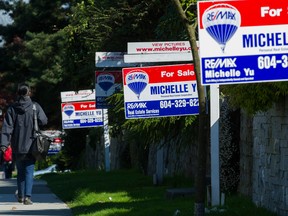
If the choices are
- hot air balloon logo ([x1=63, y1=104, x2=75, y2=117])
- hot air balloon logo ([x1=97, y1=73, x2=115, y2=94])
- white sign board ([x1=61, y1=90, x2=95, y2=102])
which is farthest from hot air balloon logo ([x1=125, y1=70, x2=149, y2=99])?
hot air balloon logo ([x1=63, y1=104, x2=75, y2=117])

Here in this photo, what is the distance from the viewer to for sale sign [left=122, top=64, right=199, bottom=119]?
11.4m

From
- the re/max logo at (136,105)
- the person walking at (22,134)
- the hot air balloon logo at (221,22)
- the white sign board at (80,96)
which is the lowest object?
the person walking at (22,134)

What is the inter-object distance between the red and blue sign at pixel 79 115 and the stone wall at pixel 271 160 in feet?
43.0

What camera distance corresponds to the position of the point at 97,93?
1888 cm

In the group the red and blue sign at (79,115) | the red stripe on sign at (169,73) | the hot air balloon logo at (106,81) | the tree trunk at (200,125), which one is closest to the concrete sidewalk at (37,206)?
the hot air balloon logo at (106,81)

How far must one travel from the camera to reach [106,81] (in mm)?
18125

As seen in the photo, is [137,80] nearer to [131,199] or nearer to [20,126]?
[20,126]

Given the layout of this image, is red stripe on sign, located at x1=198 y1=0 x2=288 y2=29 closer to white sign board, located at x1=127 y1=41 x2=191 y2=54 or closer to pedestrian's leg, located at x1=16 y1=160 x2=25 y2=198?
white sign board, located at x1=127 y1=41 x2=191 y2=54

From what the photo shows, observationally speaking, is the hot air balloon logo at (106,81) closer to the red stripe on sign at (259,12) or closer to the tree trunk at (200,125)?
the tree trunk at (200,125)

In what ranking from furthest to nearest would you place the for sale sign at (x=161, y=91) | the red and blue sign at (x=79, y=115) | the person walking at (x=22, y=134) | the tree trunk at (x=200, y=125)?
the red and blue sign at (x=79, y=115) < the person walking at (x=22, y=134) < the for sale sign at (x=161, y=91) < the tree trunk at (x=200, y=125)

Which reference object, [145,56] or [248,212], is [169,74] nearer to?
[145,56]

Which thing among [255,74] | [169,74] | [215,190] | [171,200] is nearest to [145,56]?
[169,74]

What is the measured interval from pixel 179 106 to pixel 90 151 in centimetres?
2631

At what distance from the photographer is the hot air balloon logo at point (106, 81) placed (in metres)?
18.1
